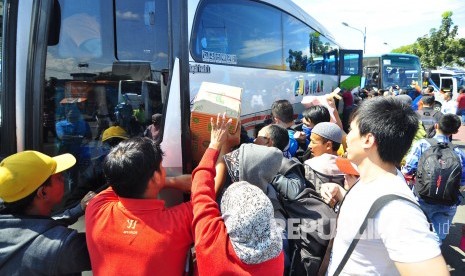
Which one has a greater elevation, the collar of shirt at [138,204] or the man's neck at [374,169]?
the man's neck at [374,169]

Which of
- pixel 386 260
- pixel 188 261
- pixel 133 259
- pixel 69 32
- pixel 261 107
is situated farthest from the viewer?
pixel 261 107

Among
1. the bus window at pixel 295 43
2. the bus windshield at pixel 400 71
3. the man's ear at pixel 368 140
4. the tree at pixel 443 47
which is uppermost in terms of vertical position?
the tree at pixel 443 47

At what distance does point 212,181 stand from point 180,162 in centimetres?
85

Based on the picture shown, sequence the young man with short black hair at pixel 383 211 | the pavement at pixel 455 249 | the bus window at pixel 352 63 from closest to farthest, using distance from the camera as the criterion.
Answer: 1. the young man with short black hair at pixel 383 211
2. the pavement at pixel 455 249
3. the bus window at pixel 352 63

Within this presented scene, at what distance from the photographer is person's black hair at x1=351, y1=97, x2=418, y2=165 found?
1353 mm

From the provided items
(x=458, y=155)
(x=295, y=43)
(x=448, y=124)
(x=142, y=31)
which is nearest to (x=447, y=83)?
(x=295, y=43)

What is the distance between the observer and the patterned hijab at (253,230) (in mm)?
1282

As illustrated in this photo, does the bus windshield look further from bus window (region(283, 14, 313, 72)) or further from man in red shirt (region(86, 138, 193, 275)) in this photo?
man in red shirt (region(86, 138, 193, 275))

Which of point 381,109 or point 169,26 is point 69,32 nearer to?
point 169,26

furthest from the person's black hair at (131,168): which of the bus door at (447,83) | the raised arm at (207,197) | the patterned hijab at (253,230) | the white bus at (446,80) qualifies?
the bus door at (447,83)

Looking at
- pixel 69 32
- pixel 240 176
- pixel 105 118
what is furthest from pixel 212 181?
pixel 69 32

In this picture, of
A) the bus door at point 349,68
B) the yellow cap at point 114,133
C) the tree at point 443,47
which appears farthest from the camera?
the tree at point 443,47

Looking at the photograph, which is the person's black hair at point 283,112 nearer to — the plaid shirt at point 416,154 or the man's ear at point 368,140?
the plaid shirt at point 416,154

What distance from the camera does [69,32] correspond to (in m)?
2.37
